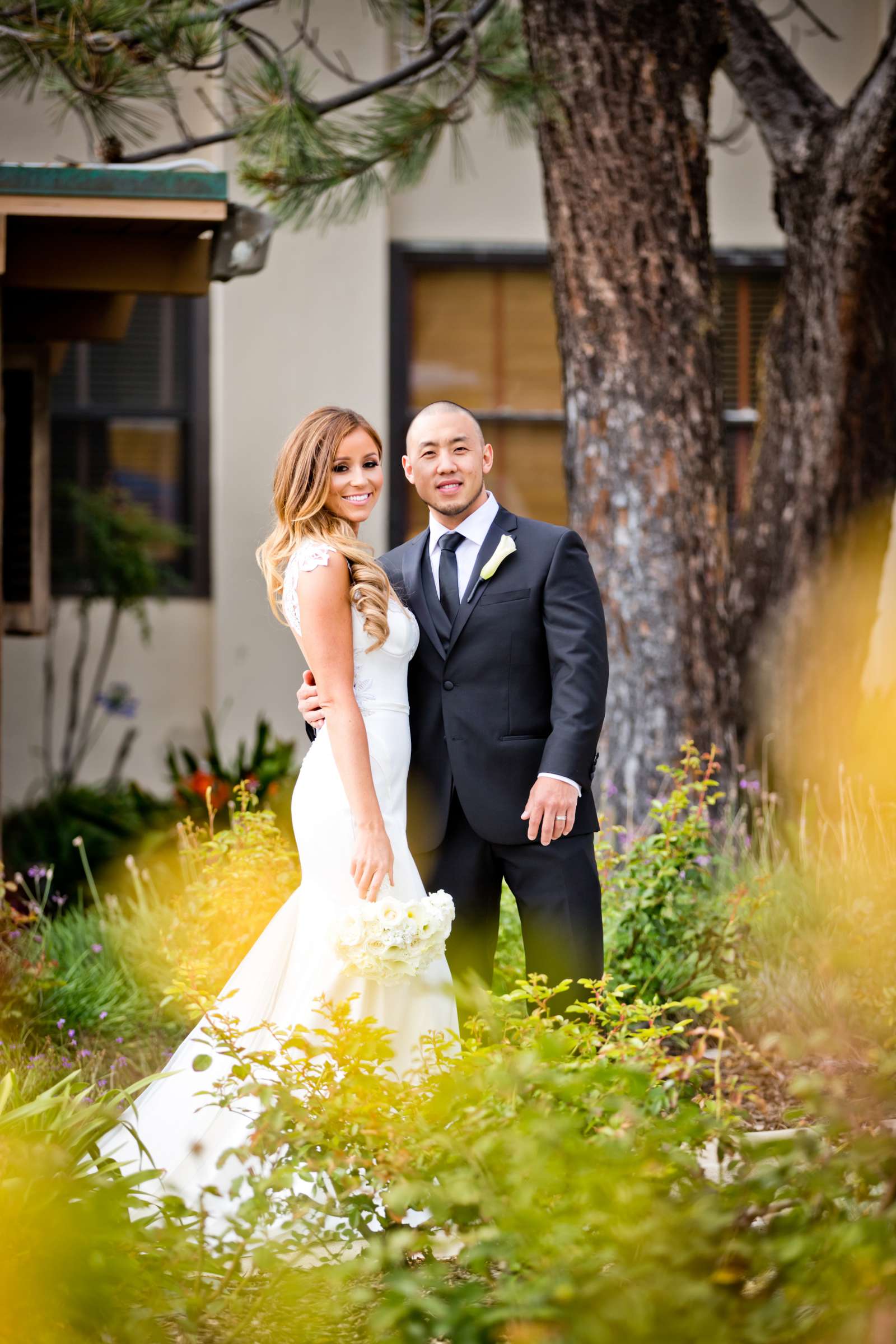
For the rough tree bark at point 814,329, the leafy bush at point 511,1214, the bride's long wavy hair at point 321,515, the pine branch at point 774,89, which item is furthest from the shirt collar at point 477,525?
the pine branch at point 774,89

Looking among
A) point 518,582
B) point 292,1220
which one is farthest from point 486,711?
point 292,1220

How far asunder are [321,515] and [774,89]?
424 centimetres

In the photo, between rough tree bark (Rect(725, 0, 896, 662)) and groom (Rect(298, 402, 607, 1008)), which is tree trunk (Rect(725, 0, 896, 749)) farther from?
groom (Rect(298, 402, 607, 1008))

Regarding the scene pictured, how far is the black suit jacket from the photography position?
3.24m

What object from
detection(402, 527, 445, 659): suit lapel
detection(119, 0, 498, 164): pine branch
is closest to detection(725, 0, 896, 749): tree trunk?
detection(119, 0, 498, 164): pine branch

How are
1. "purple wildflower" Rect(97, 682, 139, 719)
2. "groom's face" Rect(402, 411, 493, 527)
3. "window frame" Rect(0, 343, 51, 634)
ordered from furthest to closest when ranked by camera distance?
"purple wildflower" Rect(97, 682, 139, 719) < "window frame" Rect(0, 343, 51, 634) < "groom's face" Rect(402, 411, 493, 527)

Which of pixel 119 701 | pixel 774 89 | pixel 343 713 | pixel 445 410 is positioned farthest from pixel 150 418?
pixel 343 713

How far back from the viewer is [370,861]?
303cm

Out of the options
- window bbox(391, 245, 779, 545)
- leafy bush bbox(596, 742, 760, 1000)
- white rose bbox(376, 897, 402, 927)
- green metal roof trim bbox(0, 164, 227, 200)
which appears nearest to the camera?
white rose bbox(376, 897, 402, 927)

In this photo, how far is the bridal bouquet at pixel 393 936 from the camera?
2.87 m

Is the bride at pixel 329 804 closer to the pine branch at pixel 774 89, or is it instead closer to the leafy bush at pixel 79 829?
the leafy bush at pixel 79 829

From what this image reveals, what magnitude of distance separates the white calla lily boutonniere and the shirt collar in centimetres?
7

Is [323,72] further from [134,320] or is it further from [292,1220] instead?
[292,1220]

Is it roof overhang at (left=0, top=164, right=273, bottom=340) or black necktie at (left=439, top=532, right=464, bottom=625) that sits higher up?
roof overhang at (left=0, top=164, right=273, bottom=340)
